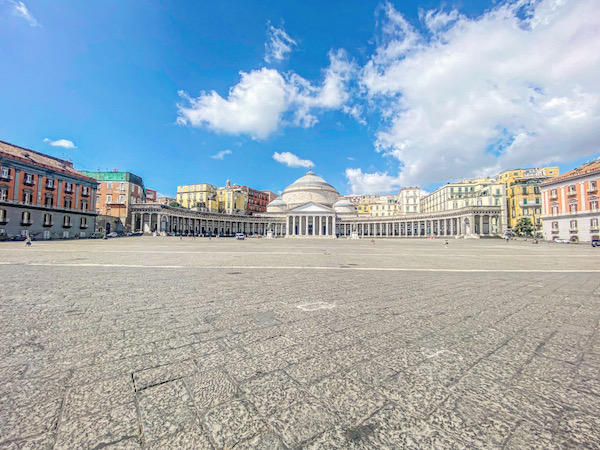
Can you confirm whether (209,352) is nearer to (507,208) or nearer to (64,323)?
(64,323)

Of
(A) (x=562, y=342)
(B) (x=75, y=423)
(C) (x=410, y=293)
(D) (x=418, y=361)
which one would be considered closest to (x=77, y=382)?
(B) (x=75, y=423)

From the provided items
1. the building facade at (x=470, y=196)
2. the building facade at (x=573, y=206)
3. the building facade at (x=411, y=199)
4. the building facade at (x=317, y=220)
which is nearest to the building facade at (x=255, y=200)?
the building facade at (x=317, y=220)

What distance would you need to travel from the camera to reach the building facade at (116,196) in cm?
6469

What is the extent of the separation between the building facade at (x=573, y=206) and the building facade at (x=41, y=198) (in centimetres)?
8610

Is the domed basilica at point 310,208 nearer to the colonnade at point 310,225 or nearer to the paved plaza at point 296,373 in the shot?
the colonnade at point 310,225

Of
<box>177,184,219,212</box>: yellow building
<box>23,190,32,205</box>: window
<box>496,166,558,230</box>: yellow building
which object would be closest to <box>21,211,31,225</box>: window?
<box>23,190,32,205</box>: window

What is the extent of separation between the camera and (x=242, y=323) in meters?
3.90

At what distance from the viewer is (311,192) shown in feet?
364

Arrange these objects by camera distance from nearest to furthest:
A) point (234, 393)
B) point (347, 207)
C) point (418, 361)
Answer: point (234, 393), point (418, 361), point (347, 207)

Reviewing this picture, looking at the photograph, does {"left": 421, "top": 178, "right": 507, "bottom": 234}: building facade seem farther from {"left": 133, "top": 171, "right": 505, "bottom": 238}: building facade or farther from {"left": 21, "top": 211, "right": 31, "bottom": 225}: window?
{"left": 21, "top": 211, "right": 31, "bottom": 225}: window

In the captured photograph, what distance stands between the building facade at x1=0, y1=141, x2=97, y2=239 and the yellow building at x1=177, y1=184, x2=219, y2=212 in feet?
156

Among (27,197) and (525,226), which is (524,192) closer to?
(525,226)

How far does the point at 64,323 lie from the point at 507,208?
95026mm

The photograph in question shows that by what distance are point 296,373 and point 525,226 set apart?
85.5m
